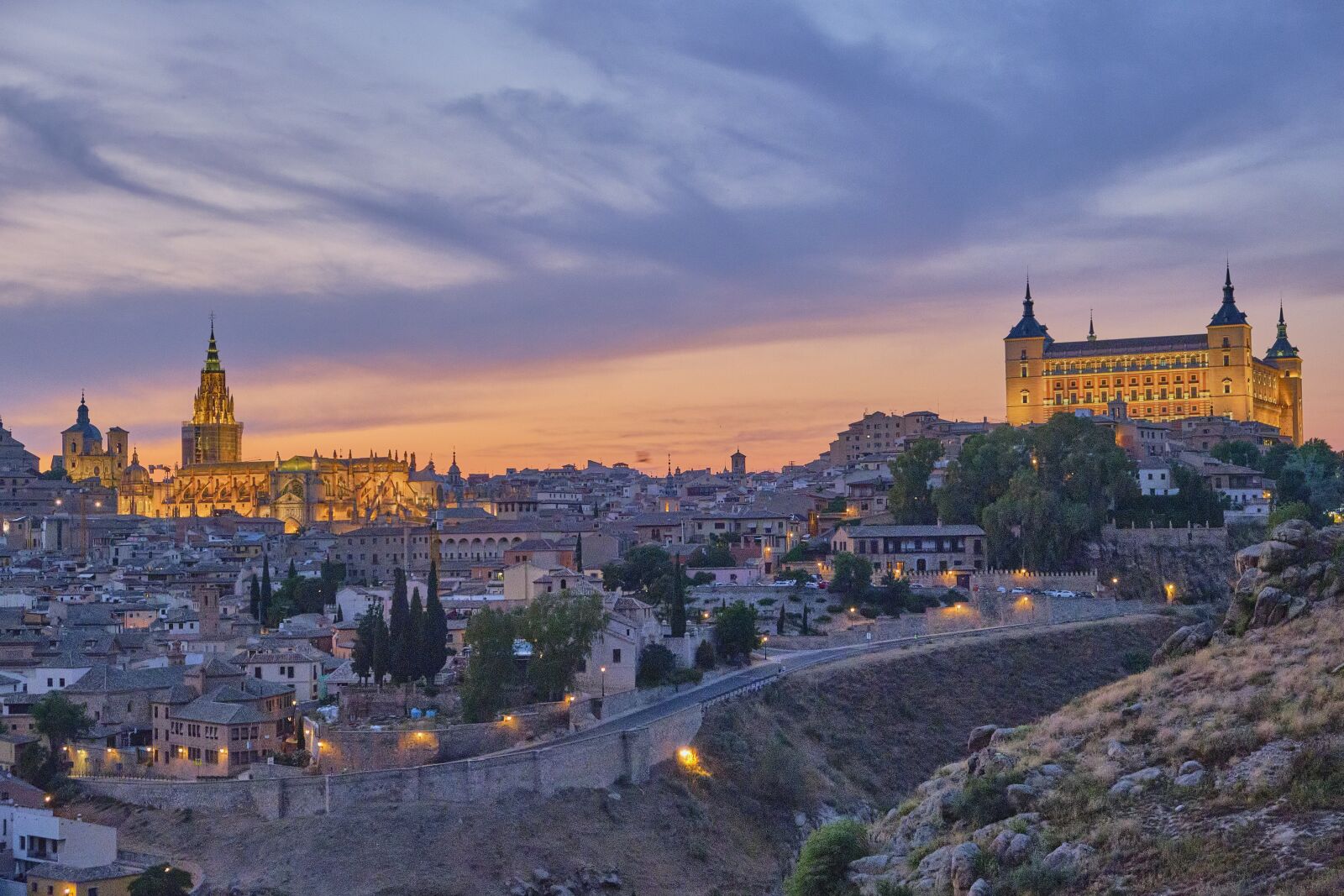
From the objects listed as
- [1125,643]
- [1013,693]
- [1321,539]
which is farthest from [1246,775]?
[1125,643]

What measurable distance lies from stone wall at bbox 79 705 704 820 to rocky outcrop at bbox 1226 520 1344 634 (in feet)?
76.6

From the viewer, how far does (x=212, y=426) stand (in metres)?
168

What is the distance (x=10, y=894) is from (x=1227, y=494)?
58.6 metres

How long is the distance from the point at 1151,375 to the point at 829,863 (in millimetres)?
107650

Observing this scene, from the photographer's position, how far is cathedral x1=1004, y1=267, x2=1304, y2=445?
118 m

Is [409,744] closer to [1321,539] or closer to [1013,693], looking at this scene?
[1013,693]

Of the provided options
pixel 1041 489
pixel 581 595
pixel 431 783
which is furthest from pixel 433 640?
pixel 1041 489

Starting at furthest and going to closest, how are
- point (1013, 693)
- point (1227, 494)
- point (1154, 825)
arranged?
point (1227, 494) < point (1013, 693) < point (1154, 825)

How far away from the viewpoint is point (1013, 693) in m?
56.8

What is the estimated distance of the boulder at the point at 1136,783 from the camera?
17.6 m

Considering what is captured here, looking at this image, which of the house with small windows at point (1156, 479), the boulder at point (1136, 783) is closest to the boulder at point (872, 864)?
the boulder at point (1136, 783)

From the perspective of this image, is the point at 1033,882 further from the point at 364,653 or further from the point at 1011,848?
the point at 364,653

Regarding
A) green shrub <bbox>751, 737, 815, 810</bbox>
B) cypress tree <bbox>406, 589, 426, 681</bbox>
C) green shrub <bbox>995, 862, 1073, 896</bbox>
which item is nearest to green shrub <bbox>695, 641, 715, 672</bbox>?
green shrub <bbox>751, 737, 815, 810</bbox>

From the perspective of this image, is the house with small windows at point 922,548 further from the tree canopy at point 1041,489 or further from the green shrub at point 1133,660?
the green shrub at point 1133,660
